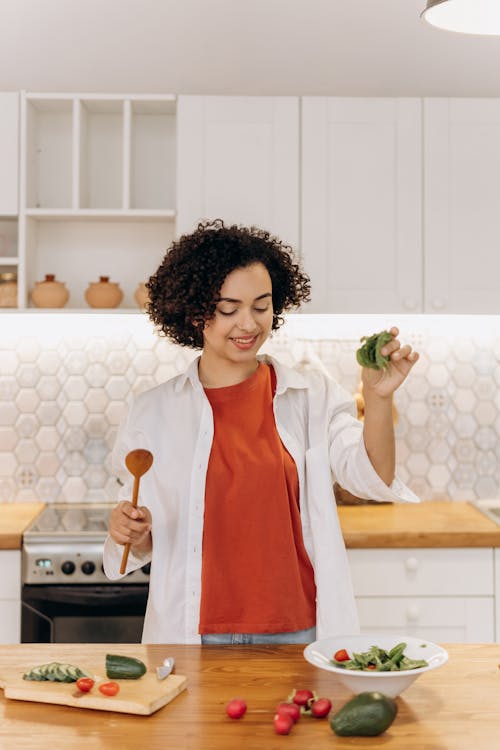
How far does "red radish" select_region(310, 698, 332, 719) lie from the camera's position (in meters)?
1.49

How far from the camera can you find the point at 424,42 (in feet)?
10.8

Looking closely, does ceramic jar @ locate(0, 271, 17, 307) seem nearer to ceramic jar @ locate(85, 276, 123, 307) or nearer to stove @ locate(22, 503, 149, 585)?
ceramic jar @ locate(85, 276, 123, 307)

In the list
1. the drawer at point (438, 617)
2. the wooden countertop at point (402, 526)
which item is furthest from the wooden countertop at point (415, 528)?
the drawer at point (438, 617)

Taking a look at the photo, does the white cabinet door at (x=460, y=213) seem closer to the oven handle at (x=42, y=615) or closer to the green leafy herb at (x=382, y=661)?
the oven handle at (x=42, y=615)

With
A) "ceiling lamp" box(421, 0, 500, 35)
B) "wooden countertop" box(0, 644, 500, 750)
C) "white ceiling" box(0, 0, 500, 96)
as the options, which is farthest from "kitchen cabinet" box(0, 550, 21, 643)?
"ceiling lamp" box(421, 0, 500, 35)

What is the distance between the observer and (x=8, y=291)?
3342 millimetres

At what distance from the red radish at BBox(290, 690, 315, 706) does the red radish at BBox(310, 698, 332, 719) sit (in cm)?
2

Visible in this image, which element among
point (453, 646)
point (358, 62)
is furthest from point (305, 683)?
point (358, 62)

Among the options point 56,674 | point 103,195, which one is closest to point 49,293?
point 103,195

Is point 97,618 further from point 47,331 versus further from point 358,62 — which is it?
point 358,62

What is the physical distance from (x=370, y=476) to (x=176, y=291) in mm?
614

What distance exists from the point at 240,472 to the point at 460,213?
1.64 m

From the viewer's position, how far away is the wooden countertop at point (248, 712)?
1.41m

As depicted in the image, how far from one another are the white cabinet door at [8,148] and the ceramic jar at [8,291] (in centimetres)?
23
